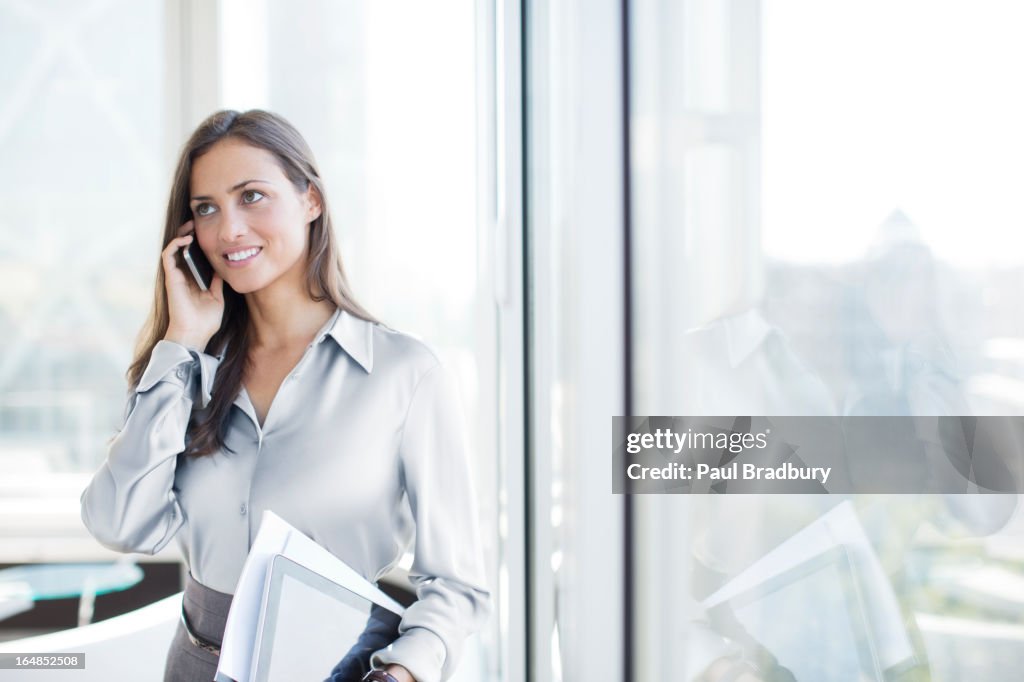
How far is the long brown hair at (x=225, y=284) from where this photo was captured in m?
0.99

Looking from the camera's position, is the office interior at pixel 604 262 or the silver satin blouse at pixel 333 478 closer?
the office interior at pixel 604 262

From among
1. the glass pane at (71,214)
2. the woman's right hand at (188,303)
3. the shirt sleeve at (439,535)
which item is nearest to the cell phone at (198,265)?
the woman's right hand at (188,303)

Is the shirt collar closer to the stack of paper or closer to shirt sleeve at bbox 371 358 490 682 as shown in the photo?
shirt sleeve at bbox 371 358 490 682

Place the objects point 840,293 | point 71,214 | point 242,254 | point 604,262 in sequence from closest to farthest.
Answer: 1. point 840,293
2. point 604,262
3. point 242,254
4. point 71,214

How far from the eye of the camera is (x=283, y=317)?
101 centimetres

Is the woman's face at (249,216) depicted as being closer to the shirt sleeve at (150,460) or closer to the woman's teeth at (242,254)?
the woman's teeth at (242,254)

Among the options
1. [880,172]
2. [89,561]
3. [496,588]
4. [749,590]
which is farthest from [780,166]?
[89,561]

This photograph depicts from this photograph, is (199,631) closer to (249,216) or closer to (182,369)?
(182,369)

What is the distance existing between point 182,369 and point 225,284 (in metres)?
A: 0.14

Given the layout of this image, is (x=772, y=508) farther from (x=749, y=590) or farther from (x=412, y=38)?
(x=412, y=38)

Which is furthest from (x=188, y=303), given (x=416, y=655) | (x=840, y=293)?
(x=840, y=293)

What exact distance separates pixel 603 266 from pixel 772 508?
36 cm

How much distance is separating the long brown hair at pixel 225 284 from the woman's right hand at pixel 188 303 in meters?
0.01

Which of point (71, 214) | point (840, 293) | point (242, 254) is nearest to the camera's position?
point (840, 293)
